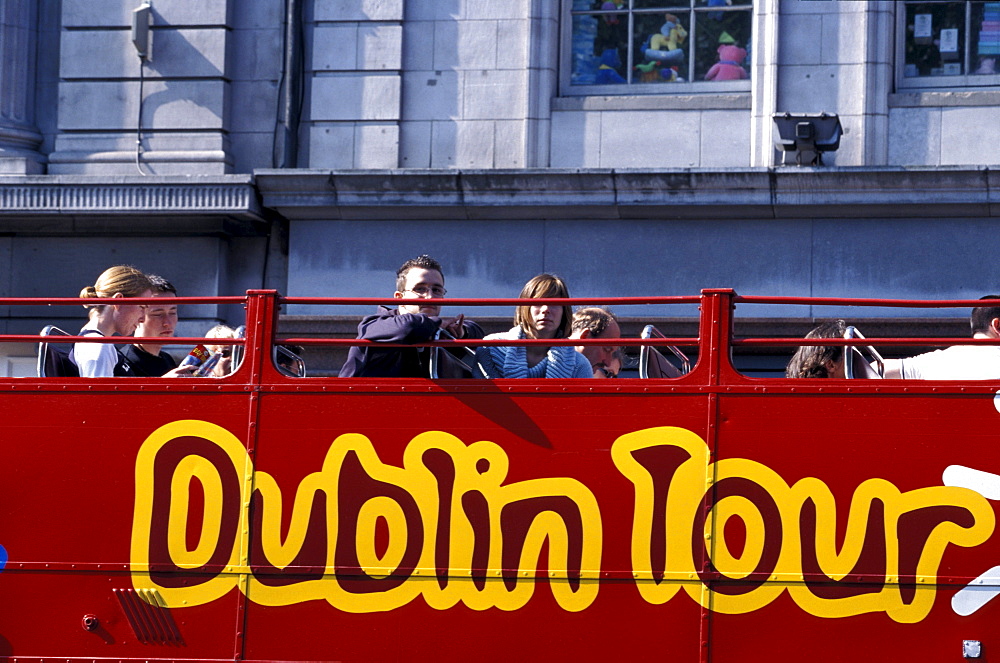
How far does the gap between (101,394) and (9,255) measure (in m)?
7.42

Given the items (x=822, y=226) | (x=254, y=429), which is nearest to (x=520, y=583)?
(x=254, y=429)

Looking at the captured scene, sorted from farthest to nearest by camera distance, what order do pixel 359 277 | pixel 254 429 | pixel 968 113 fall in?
1. pixel 359 277
2. pixel 968 113
3. pixel 254 429

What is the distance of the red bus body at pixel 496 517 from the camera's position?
17.1ft

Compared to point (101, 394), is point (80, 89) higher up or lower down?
higher up

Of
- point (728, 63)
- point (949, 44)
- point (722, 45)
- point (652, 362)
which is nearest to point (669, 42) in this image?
point (722, 45)

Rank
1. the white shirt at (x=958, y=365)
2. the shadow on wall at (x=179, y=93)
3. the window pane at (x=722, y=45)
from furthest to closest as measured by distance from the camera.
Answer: the shadow on wall at (x=179, y=93) < the window pane at (x=722, y=45) < the white shirt at (x=958, y=365)

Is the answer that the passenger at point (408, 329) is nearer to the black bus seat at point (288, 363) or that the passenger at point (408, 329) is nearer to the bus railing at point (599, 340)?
the bus railing at point (599, 340)

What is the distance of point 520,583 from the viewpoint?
542 cm

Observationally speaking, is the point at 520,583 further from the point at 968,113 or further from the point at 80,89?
the point at 80,89

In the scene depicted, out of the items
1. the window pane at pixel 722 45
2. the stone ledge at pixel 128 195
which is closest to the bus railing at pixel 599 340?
the stone ledge at pixel 128 195

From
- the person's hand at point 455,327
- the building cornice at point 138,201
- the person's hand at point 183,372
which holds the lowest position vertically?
the person's hand at point 183,372

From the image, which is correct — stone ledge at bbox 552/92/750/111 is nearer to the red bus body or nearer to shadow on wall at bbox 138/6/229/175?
shadow on wall at bbox 138/6/229/175

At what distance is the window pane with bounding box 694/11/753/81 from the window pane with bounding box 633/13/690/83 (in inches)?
5.5

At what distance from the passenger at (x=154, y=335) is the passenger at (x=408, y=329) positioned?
919mm
